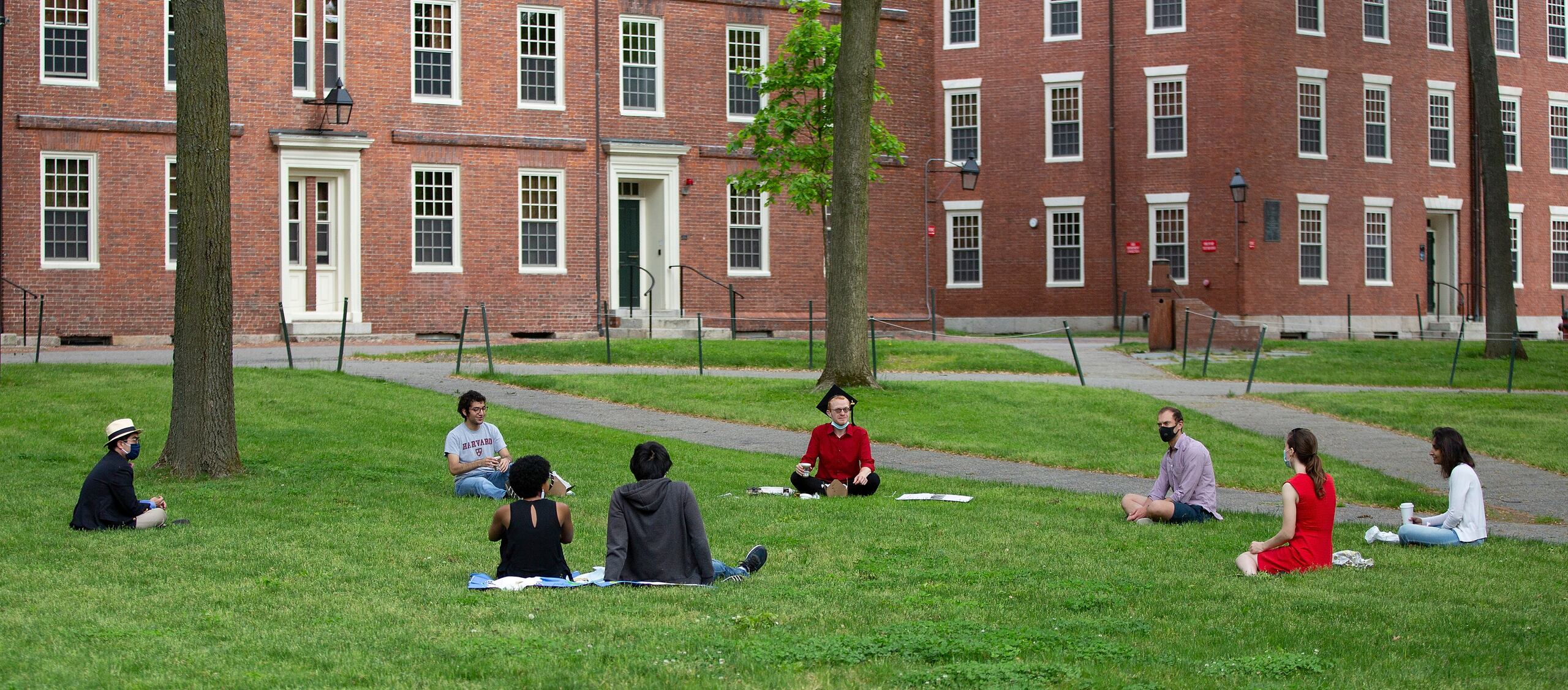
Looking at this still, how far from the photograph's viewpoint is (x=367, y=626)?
745 centimetres

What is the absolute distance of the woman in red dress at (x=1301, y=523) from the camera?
9.23 metres

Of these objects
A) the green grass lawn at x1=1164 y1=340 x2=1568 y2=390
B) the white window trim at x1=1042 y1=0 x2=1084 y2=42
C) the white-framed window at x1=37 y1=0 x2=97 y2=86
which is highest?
the white window trim at x1=1042 y1=0 x2=1084 y2=42

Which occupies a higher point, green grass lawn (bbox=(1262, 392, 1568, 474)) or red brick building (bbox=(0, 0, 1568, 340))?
red brick building (bbox=(0, 0, 1568, 340))

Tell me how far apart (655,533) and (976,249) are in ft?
109

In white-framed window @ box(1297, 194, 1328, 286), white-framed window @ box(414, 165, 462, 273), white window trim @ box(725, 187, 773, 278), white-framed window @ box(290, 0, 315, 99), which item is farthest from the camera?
white-framed window @ box(1297, 194, 1328, 286)

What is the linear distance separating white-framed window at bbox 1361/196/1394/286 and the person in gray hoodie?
119 ft

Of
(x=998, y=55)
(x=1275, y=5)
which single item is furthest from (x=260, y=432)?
(x=1275, y=5)

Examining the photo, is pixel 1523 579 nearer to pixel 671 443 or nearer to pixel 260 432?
pixel 671 443

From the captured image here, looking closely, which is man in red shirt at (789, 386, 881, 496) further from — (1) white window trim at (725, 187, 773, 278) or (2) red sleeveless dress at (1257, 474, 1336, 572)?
(1) white window trim at (725, 187, 773, 278)

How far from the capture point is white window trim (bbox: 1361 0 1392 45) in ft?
135

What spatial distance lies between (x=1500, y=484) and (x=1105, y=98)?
2604 centimetres

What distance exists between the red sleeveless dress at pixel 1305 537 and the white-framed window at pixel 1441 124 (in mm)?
36566

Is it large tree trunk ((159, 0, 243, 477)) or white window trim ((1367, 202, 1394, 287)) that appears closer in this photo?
large tree trunk ((159, 0, 243, 477))

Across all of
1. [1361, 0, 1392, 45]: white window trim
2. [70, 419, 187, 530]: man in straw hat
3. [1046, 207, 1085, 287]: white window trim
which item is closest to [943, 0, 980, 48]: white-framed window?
[1046, 207, 1085, 287]: white window trim
